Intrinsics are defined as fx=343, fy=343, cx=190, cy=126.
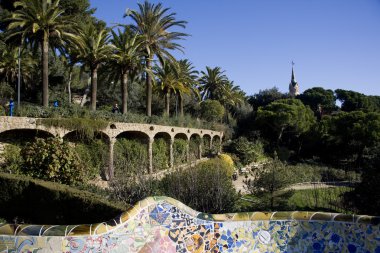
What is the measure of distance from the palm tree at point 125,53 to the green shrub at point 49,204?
526 inches

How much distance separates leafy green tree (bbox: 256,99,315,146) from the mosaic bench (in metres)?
37.4

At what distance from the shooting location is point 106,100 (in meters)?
38.3

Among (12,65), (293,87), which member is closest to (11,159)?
(12,65)

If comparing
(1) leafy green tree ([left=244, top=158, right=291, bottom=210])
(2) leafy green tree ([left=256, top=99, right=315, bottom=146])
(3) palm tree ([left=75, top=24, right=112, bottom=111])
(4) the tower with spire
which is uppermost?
(4) the tower with spire

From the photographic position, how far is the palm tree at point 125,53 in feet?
72.6

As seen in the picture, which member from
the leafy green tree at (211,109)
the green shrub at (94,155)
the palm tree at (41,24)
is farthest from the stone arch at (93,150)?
the leafy green tree at (211,109)

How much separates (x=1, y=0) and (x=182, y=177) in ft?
83.0

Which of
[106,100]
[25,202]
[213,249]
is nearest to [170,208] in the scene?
[213,249]

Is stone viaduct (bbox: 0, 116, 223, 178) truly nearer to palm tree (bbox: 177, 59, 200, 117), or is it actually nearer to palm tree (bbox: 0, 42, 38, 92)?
palm tree (bbox: 177, 59, 200, 117)

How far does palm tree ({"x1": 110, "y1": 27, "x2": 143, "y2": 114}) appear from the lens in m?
22.1

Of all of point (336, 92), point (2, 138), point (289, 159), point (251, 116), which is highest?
point (336, 92)

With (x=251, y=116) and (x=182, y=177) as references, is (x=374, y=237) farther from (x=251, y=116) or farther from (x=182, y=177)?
(x=251, y=116)

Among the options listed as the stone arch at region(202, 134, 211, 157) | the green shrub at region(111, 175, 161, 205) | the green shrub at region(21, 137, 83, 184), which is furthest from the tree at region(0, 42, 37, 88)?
the green shrub at region(111, 175, 161, 205)

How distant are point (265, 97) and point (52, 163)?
165ft
